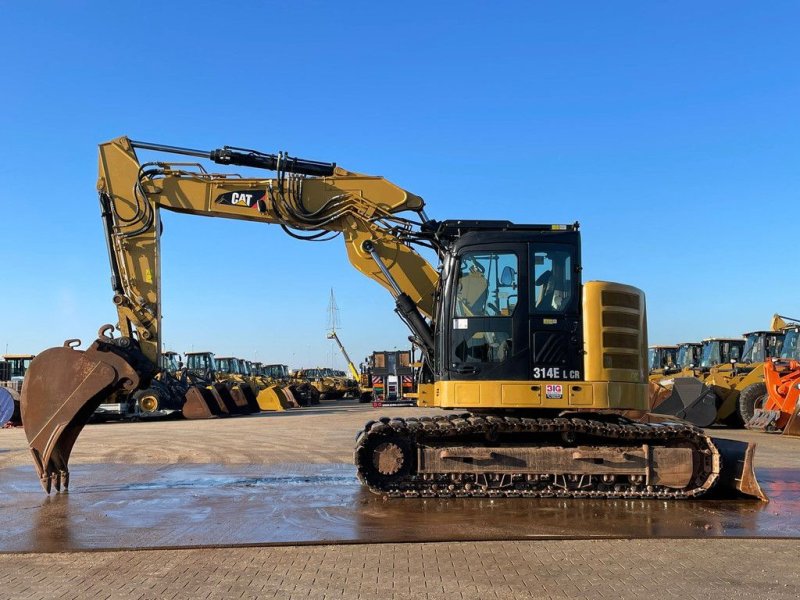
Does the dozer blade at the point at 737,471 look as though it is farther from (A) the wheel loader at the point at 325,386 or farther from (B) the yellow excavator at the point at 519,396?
(A) the wheel loader at the point at 325,386

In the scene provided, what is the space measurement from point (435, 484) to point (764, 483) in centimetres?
529

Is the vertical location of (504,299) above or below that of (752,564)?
above

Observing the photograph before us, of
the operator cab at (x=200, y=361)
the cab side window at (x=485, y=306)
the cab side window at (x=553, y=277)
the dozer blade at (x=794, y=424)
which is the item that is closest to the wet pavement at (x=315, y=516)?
the cab side window at (x=485, y=306)

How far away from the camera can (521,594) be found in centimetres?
566

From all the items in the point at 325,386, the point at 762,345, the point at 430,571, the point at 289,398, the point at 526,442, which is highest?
the point at 762,345

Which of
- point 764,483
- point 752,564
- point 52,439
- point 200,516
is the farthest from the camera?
point 764,483

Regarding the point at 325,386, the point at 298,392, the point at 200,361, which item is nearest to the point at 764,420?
the point at 298,392

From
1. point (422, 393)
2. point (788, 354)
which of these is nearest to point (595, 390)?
point (422, 393)

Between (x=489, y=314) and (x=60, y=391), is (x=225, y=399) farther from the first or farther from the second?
(x=489, y=314)

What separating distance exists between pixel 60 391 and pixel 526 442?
649 centimetres

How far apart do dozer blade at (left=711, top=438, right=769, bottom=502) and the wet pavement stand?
185 millimetres

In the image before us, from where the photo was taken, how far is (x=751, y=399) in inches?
864

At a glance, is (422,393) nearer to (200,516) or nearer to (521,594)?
(200,516)

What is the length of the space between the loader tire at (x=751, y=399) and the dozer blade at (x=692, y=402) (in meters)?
0.89
